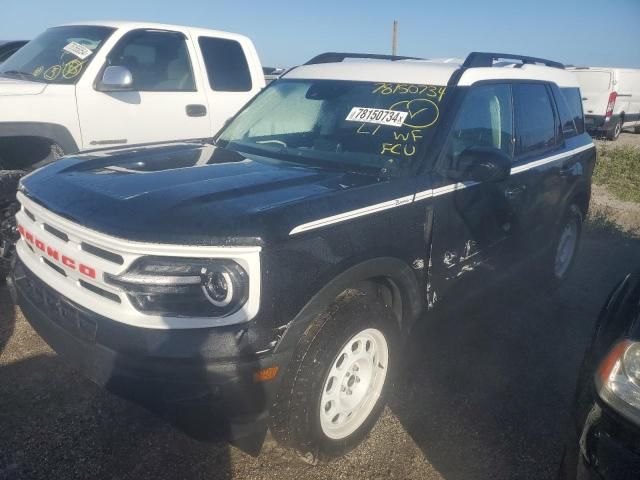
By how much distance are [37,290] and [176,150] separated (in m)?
1.19

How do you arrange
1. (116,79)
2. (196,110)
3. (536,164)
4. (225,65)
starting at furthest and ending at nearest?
(225,65)
(196,110)
(116,79)
(536,164)

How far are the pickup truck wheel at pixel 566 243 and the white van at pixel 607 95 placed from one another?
40.1ft

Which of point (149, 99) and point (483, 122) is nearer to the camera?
point (483, 122)

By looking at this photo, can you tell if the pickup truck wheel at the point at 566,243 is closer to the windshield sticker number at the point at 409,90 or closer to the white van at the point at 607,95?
the windshield sticker number at the point at 409,90

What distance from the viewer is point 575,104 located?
492 centimetres

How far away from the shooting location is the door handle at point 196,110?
562 centimetres

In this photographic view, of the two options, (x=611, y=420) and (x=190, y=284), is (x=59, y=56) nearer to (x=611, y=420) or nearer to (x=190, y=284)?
(x=190, y=284)

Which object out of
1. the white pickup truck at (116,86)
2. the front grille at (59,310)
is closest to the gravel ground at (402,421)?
the front grille at (59,310)

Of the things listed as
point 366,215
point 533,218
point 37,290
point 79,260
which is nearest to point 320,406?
point 366,215

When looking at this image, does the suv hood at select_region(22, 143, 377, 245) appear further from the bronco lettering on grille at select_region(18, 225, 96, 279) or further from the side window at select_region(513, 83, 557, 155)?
the side window at select_region(513, 83, 557, 155)

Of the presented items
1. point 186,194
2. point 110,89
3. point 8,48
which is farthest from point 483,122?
point 8,48

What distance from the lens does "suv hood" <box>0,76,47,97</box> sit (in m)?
4.38

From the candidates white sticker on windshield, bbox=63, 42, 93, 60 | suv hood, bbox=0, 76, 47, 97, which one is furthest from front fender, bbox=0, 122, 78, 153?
white sticker on windshield, bbox=63, 42, 93, 60

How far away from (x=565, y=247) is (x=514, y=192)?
183cm
